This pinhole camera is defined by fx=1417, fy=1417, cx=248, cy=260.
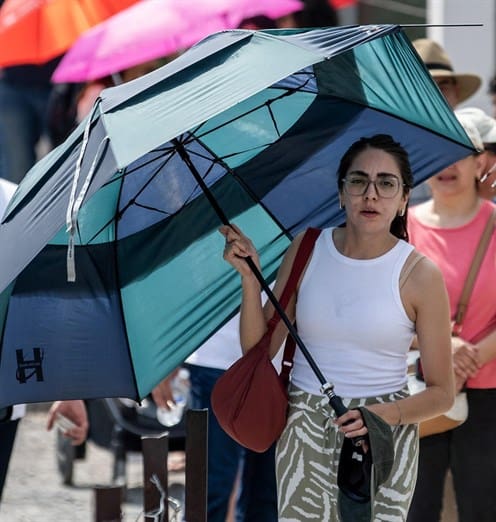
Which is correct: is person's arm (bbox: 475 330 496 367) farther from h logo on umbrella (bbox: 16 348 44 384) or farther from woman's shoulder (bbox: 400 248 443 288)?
h logo on umbrella (bbox: 16 348 44 384)

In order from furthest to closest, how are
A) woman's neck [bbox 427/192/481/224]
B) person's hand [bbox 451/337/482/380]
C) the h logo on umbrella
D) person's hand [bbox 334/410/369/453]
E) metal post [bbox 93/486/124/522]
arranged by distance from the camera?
woman's neck [bbox 427/192/481/224]
person's hand [bbox 451/337/482/380]
the h logo on umbrella
metal post [bbox 93/486/124/522]
person's hand [bbox 334/410/369/453]

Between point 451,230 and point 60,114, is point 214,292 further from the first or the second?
point 60,114

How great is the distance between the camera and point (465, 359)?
512cm

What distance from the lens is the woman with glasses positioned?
4113mm

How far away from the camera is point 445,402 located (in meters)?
4.16

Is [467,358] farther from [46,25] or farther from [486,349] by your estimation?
[46,25]

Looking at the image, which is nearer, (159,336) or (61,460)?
(159,336)

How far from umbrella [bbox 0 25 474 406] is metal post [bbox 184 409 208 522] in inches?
12.2

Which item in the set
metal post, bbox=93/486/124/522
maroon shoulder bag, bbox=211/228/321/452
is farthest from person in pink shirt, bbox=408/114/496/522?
metal post, bbox=93/486/124/522

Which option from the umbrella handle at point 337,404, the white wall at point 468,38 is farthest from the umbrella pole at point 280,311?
the white wall at point 468,38

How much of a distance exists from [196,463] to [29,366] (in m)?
0.60

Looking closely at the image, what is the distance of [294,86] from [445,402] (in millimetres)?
1104

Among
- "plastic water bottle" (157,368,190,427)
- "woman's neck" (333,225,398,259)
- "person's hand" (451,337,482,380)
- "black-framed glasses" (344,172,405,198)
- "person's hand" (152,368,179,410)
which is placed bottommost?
"plastic water bottle" (157,368,190,427)

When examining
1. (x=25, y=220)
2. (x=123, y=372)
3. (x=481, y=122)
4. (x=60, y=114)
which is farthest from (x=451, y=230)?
(x=60, y=114)
